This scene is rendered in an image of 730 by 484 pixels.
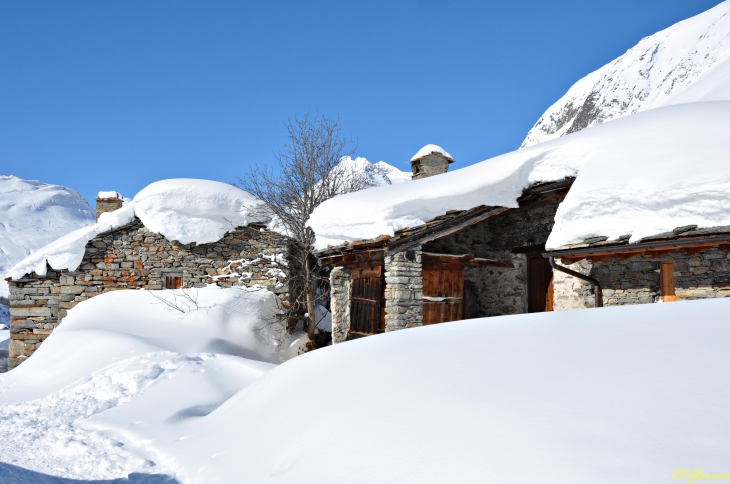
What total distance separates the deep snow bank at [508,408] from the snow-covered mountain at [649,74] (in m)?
22.9

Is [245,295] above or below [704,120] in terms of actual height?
below

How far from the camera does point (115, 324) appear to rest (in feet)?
30.6

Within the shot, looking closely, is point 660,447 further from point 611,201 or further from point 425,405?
point 611,201

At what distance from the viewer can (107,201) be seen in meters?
13.5

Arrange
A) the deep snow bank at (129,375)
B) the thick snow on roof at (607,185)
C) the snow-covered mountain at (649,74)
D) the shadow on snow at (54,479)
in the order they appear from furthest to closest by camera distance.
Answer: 1. the snow-covered mountain at (649,74)
2. the thick snow on roof at (607,185)
3. the deep snow bank at (129,375)
4. the shadow on snow at (54,479)

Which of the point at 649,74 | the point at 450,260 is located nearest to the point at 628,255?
the point at 450,260

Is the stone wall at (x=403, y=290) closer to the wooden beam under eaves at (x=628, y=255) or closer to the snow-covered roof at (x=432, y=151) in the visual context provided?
the wooden beam under eaves at (x=628, y=255)

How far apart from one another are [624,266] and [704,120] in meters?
2.15

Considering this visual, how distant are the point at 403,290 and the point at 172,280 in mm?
6259

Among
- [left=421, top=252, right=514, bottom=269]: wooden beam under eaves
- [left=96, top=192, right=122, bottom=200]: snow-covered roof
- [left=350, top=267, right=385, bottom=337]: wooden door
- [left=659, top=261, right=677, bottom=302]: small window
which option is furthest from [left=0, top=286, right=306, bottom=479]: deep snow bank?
[left=659, top=261, right=677, bottom=302]: small window

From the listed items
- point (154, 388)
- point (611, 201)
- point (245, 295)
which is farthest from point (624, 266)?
point (245, 295)

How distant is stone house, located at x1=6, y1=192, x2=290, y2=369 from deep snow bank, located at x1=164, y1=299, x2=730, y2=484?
26.8 feet

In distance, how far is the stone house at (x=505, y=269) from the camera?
5.86 m

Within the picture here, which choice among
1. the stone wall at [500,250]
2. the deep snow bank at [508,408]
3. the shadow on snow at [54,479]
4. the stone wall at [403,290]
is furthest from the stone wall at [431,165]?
the shadow on snow at [54,479]
